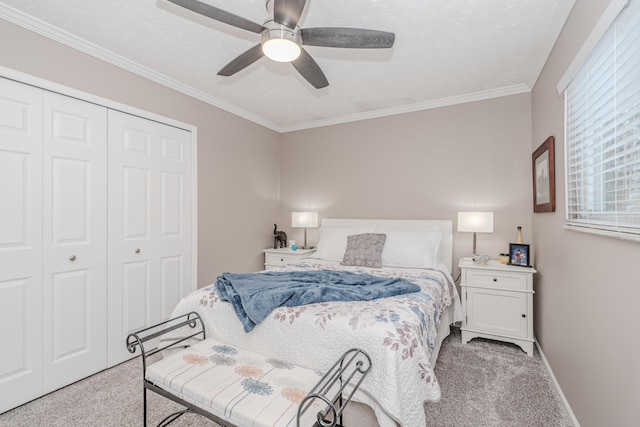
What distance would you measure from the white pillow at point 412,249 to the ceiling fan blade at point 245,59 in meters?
2.13

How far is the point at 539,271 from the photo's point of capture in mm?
2703

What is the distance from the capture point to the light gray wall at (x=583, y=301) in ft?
4.02

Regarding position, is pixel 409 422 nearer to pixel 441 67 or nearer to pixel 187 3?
pixel 187 3

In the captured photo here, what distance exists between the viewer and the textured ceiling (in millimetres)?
1970

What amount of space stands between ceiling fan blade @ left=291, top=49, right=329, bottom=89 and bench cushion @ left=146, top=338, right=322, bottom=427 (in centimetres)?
182

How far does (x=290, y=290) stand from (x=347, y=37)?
1.51m

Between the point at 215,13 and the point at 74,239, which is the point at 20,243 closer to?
the point at 74,239

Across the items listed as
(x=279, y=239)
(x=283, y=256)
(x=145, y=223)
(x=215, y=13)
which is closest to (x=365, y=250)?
(x=283, y=256)

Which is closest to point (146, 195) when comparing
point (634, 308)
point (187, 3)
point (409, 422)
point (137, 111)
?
point (137, 111)

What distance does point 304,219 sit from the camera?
4.05 meters

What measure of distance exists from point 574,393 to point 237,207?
3.42m

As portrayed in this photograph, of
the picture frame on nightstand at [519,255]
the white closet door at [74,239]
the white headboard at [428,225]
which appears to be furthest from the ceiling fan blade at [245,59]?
the picture frame on nightstand at [519,255]

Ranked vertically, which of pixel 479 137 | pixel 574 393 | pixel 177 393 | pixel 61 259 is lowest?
pixel 574 393

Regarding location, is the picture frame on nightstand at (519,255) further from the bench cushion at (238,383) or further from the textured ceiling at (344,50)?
the bench cushion at (238,383)
